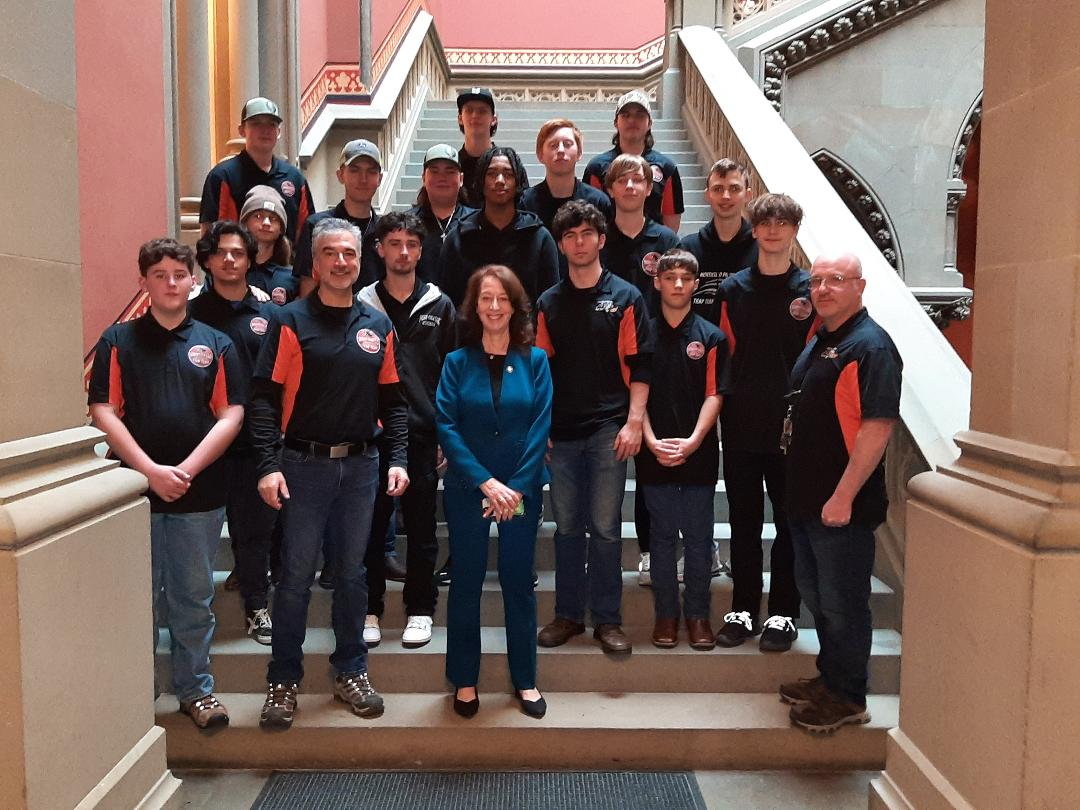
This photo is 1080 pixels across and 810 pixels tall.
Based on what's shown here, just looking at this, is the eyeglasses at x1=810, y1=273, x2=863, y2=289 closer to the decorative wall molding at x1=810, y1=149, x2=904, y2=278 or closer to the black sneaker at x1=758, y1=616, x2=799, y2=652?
the black sneaker at x1=758, y1=616, x2=799, y2=652

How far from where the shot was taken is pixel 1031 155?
248 cm

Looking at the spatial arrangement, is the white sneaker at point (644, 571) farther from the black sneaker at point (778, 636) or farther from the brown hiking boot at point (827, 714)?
the brown hiking boot at point (827, 714)

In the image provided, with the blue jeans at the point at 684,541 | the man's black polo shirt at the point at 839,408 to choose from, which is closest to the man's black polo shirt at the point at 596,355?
the blue jeans at the point at 684,541

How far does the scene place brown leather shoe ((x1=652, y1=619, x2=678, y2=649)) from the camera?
13.4ft

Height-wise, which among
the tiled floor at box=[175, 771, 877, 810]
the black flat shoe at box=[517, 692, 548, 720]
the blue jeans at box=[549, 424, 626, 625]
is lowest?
the tiled floor at box=[175, 771, 877, 810]

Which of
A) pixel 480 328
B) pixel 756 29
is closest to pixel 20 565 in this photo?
pixel 480 328

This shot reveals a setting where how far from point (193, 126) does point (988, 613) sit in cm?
693

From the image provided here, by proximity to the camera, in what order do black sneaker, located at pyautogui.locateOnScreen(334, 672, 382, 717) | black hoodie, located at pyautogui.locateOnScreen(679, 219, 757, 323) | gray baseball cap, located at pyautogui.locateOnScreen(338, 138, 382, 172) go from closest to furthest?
black sneaker, located at pyautogui.locateOnScreen(334, 672, 382, 717) < black hoodie, located at pyautogui.locateOnScreen(679, 219, 757, 323) < gray baseball cap, located at pyautogui.locateOnScreen(338, 138, 382, 172)

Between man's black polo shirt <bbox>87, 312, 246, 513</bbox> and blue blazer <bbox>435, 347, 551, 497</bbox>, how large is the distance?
2.97ft

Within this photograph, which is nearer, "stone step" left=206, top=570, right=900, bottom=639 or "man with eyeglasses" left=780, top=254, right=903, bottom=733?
"man with eyeglasses" left=780, top=254, right=903, bottom=733

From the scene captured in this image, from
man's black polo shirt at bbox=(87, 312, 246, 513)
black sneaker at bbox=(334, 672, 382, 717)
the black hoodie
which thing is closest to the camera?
man's black polo shirt at bbox=(87, 312, 246, 513)

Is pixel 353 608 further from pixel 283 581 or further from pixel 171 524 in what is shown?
pixel 171 524

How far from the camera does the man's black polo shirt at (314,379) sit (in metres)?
3.61

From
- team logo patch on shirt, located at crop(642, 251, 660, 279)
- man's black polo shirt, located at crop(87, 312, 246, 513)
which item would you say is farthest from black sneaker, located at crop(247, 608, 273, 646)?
team logo patch on shirt, located at crop(642, 251, 660, 279)
